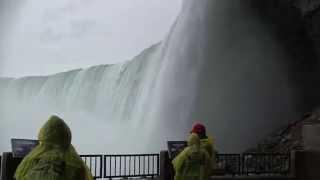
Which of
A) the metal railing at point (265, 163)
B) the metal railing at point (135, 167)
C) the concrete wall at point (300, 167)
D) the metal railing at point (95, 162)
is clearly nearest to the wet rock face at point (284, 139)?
the metal railing at point (265, 163)

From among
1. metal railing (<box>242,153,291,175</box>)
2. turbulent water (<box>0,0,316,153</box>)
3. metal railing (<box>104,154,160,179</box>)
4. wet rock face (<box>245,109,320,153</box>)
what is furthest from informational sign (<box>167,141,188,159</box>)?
turbulent water (<box>0,0,316,153</box>)

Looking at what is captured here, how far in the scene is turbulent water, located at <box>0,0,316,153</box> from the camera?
29.2m

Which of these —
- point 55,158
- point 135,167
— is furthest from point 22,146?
point 135,167

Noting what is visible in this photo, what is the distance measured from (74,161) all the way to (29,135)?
3013 centimetres

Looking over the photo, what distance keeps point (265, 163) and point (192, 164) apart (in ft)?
32.9

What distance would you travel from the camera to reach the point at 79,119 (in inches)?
1319

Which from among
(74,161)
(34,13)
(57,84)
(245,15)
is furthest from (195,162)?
(34,13)

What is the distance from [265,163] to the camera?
57.8 feet

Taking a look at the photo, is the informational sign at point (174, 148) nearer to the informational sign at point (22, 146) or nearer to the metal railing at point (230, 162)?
the informational sign at point (22, 146)

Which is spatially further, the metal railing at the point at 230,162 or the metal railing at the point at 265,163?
the metal railing at the point at 265,163

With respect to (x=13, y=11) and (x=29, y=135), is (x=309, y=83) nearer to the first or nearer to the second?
(x=29, y=135)

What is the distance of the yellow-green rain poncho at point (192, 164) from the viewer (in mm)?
7902

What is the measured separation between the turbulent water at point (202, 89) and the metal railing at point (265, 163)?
10.3 m

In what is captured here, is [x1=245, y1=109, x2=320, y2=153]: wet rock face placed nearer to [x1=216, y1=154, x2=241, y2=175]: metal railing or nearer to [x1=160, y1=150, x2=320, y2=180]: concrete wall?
[x1=216, y1=154, x2=241, y2=175]: metal railing
